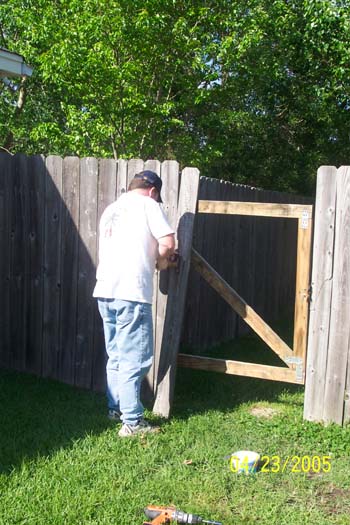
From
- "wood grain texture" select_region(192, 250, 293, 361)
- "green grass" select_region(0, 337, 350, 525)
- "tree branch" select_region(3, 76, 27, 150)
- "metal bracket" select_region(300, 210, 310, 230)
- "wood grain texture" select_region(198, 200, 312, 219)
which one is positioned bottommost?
"green grass" select_region(0, 337, 350, 525)

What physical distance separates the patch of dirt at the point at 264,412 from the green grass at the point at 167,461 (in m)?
0.02

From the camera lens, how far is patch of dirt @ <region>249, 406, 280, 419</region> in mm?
4858

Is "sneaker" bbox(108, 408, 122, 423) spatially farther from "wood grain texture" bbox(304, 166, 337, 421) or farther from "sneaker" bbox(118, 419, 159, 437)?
"wood grain texture" bbox(304, 166, 337, 421)

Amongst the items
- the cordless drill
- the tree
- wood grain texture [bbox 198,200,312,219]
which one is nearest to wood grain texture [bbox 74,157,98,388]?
wood grain texture [bbox 198,200,312,219]

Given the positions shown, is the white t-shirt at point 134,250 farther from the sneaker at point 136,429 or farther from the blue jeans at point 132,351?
the sneaker at point 136,429

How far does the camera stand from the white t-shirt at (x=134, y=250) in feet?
14.3

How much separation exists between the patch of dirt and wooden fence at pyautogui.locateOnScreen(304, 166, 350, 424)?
0.30 m

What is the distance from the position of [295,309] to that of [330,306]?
0.31 meters

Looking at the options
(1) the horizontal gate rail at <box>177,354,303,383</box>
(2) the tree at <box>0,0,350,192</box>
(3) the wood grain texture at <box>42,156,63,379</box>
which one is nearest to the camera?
(1) the horizontal gate rail at <box>177,354,303,383</box>

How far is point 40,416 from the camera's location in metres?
4.61

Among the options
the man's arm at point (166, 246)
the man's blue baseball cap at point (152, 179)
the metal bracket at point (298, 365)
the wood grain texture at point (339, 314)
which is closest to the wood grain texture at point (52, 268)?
the man's blue baseball cap at point (152, 179)

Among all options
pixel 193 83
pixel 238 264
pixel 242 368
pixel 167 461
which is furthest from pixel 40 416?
pixel 193 83

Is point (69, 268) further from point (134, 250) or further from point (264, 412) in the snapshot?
point (264, 412)

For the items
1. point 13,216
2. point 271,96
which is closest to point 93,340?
point 13,216
